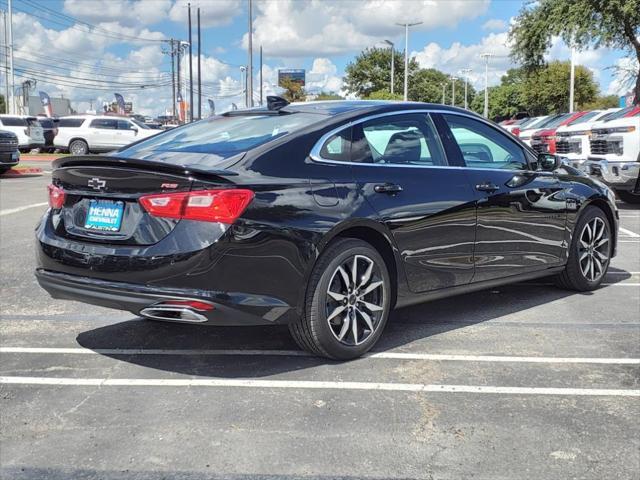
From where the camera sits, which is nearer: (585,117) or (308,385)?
(308,385)

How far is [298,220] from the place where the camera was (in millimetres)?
3955

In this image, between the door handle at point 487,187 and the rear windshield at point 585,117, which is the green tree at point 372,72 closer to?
the rear windshield at point 585,117

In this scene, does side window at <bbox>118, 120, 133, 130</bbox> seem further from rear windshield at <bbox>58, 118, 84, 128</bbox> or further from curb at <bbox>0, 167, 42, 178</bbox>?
curb at <bbox>0, 167, 42, 178</bbox>

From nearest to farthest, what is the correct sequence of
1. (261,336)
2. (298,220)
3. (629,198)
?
(298,220)
(261,336)
(629,198)

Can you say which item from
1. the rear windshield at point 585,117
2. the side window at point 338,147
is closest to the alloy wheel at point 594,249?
the side window at point 338,147

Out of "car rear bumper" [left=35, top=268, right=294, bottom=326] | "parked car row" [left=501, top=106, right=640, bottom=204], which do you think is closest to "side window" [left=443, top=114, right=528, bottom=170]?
"car rear bumper" [left=35, top=268, right=294, bottom=326]

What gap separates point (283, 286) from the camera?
393 centimetres

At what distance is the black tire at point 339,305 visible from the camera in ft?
13.5

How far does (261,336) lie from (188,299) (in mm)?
1301

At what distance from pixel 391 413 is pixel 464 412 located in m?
0.38

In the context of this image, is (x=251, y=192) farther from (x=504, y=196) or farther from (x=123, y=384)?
(x=504, y=196)

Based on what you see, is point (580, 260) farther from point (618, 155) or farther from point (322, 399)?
point (618, 155)

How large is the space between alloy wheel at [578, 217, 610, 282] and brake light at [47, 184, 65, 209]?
4.33 m

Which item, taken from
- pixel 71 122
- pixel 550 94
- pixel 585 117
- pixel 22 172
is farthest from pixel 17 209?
pixel 550 94
